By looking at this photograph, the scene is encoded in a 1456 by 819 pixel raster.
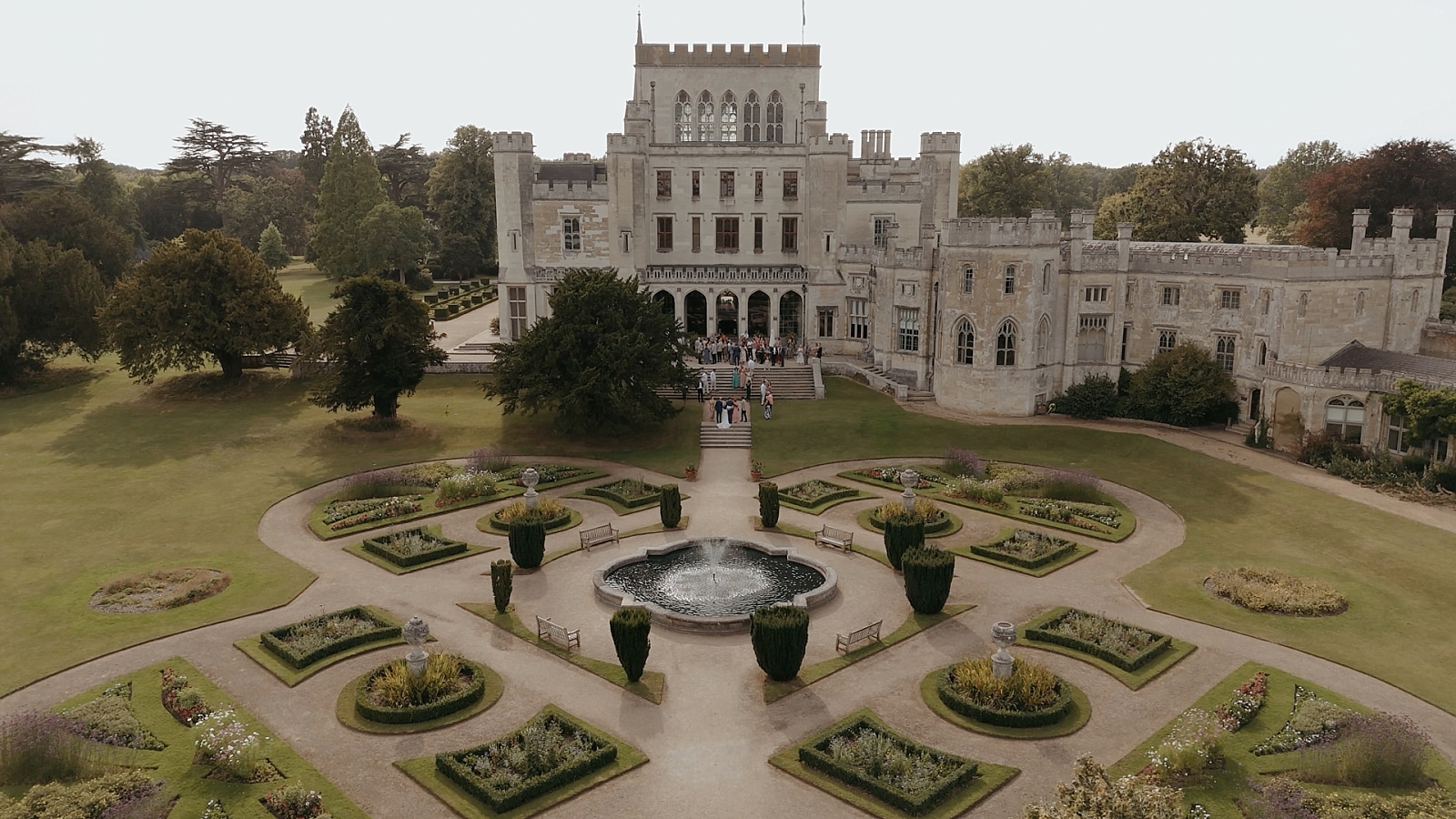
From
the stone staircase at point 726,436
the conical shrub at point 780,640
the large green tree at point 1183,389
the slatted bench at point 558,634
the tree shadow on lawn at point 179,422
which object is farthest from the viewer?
the large green tree at point 1183,389

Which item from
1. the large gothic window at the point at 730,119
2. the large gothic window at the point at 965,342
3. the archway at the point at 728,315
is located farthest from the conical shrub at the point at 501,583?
the large gothic window at the point at 730,119

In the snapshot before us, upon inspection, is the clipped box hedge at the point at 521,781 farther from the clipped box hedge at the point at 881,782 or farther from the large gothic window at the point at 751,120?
the large gothic window at the point at 751,120

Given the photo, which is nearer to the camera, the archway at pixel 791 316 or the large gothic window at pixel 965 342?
the large gothic window at pixel 965 342

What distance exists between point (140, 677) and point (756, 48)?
184ft

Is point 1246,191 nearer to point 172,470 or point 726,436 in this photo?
point 726,436

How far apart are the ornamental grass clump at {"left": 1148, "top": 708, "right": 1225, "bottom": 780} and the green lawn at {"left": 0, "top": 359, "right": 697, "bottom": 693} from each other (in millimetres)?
24098

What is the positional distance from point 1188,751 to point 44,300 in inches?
2458

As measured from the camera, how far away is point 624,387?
147 ft

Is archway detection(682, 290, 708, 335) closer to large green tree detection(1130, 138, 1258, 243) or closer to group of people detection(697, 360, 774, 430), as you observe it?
group of people detection(697, 360, 774, 430)

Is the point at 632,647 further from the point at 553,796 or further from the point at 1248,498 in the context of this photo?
the point at 1248,498

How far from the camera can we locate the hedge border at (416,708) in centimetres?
2216

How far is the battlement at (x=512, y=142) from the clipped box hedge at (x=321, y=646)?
138ft

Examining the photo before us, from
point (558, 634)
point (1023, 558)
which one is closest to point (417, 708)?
point (558, 634)

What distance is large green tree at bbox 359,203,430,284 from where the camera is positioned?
8425cm
